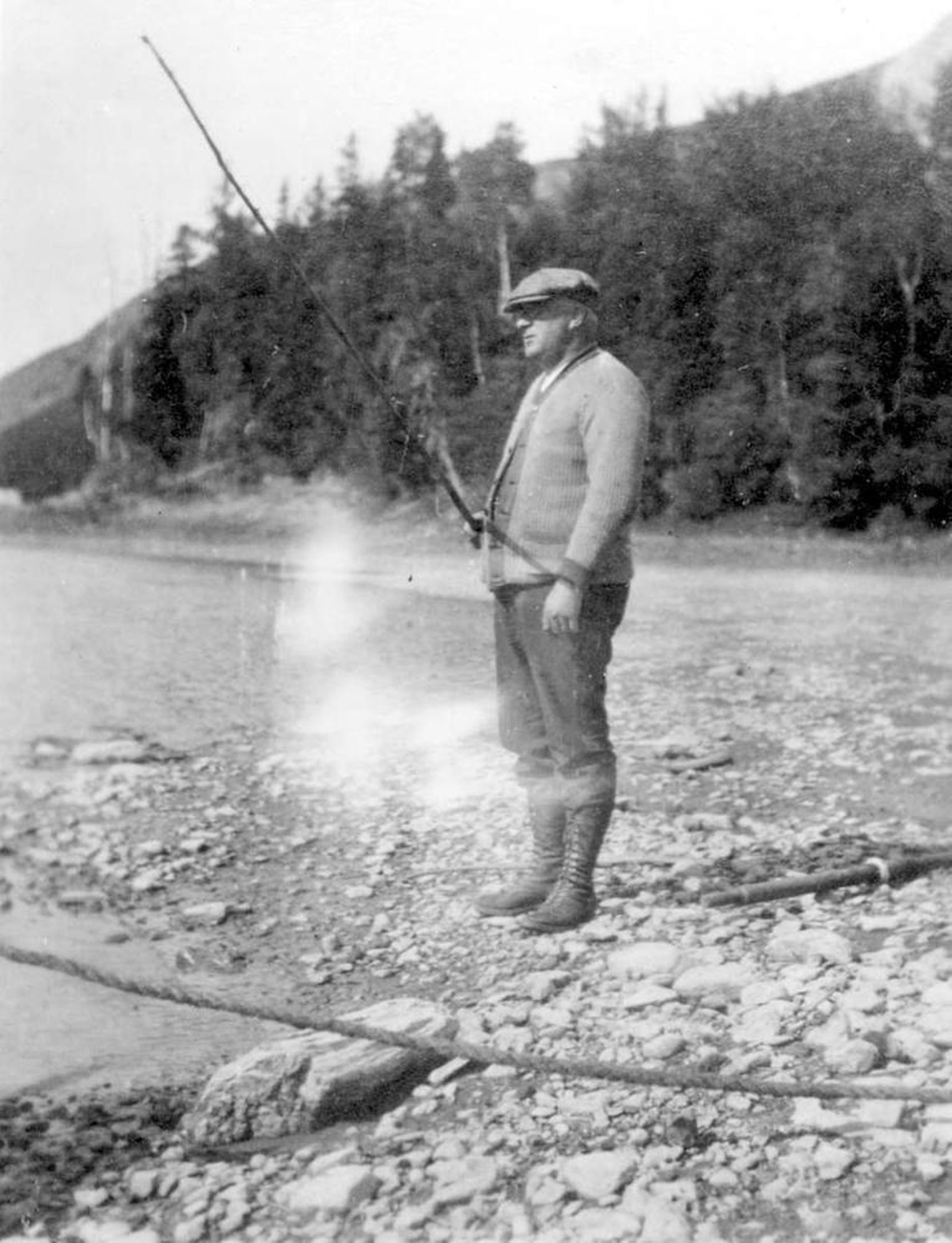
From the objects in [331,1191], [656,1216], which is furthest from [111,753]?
[656,1216]

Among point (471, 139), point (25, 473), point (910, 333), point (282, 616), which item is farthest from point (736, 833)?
point (25, 473)

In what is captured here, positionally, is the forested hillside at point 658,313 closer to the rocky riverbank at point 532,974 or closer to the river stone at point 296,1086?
the rocky riverbank at point 532,974

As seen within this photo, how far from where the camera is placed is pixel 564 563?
11.7ft

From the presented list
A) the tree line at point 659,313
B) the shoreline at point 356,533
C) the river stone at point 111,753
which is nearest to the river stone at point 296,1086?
the tree line at point 659,313

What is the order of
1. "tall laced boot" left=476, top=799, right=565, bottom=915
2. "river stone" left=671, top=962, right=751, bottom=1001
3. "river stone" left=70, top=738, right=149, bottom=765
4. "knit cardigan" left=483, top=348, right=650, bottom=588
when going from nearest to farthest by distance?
"river stone" left=671, top=962, right=751, bottom=1001
"knit cardigan" left=483, top=348, right=650, bottom=588
"tall laced boot" left=476, top=799, right=565, bottom=915
"river stone" left=70, top=738, right=149, bottom=765

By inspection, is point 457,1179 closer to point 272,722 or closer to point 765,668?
point 272,722

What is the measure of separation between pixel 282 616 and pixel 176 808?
257 inches

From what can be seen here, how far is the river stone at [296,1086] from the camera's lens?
301 cm

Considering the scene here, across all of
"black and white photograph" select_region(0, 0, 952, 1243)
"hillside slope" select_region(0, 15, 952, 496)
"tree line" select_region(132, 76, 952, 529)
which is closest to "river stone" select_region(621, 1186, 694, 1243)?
"black and white photograph" select_region(0, 0, 952, 1243)

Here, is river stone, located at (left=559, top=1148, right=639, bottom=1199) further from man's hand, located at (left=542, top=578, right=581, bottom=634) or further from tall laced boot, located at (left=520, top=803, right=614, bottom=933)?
man's hand, located at (left=542, top=578, right=581, bottom=634)

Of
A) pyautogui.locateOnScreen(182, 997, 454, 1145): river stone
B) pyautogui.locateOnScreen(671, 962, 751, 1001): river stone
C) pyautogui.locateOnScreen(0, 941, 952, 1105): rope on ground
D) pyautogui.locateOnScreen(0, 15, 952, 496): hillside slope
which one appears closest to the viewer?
pyautogui.locateOnScreen(0, 941, 952, 1105): rope on ground

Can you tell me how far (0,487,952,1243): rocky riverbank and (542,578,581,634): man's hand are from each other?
36.8 inches

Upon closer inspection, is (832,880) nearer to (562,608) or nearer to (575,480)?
(562,608)

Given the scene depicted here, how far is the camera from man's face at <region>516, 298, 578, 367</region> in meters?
3.62
